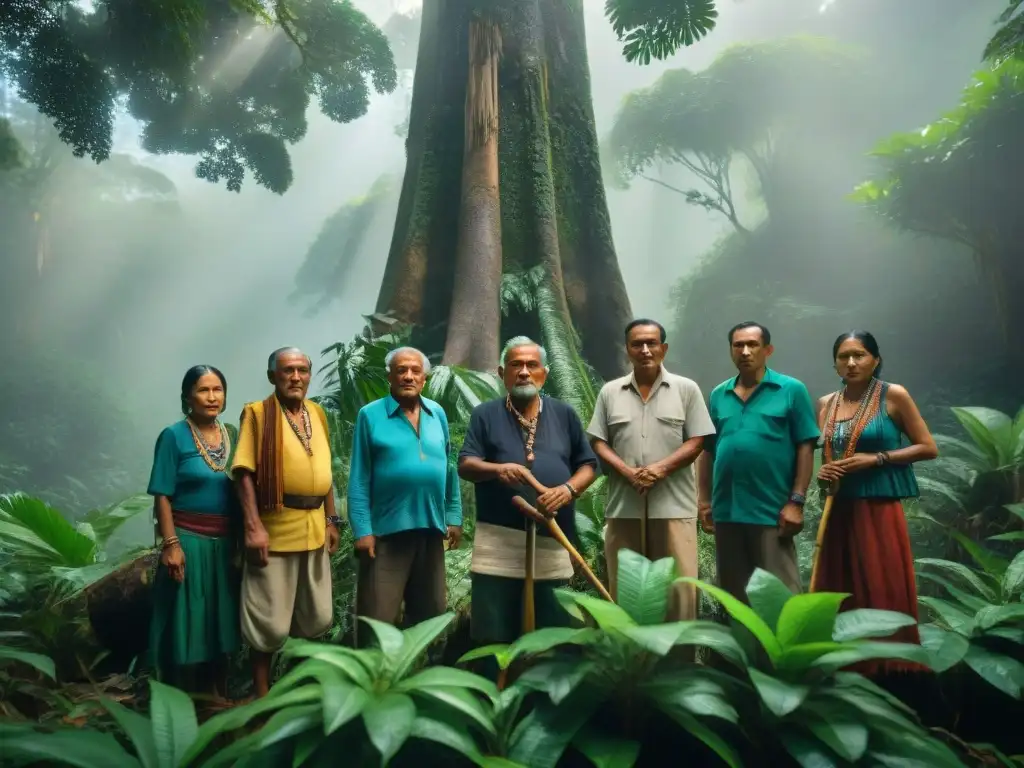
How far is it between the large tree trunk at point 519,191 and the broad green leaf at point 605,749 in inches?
167

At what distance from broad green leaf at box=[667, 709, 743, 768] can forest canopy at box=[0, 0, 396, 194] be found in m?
8.09

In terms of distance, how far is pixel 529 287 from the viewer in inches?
235

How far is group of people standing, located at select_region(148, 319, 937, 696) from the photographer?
259 centimetres

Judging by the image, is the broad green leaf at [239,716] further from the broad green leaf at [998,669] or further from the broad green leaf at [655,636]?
the broad green leaf at [998,669]

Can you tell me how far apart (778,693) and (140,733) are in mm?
1667

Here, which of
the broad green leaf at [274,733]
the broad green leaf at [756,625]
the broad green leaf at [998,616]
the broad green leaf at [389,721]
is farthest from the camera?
the broad green leaf at [998,616]

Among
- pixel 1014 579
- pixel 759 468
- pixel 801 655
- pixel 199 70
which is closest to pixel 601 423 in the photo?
pixel 759 468

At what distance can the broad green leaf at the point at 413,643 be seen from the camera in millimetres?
1887

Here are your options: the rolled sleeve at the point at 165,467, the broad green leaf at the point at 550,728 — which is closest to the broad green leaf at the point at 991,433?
the broad green leaf at the point at 550,728

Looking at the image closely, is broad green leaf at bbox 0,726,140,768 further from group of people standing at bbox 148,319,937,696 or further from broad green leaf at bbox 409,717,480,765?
group of people standing at bbox 148,319,937,696

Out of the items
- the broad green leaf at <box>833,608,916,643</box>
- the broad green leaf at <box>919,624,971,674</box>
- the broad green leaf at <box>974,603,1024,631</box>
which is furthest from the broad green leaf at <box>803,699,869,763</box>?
the broad green leaf at <box>974,603,1024,631</box>

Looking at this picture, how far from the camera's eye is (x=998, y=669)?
238cm

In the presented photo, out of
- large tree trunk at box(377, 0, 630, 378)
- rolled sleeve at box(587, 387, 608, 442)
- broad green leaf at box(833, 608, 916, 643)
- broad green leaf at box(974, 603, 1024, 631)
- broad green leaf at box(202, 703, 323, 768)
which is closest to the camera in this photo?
broad green leaf at box(202, 703, 323, 768)

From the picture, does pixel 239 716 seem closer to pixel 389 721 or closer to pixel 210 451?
pixel 389 721
